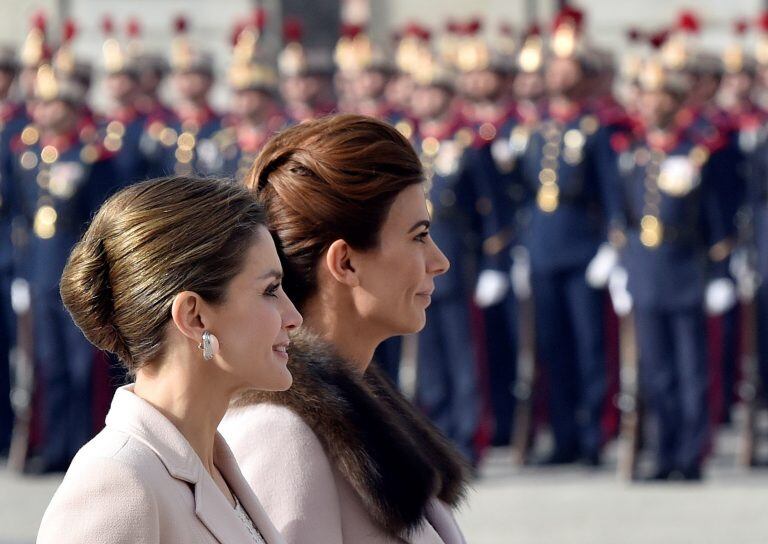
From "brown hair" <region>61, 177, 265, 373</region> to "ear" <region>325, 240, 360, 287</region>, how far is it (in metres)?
0.48

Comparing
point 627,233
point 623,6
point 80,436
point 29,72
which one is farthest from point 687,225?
point 623,6

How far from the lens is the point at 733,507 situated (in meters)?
6.93

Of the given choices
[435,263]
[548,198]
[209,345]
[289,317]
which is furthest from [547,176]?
[209,345]

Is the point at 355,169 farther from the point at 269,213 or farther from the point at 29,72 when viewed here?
the point at 29,72

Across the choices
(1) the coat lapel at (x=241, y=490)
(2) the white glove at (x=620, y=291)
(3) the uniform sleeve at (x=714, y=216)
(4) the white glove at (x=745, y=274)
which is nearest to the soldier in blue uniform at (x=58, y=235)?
(2) the white glove at (x=620, y=291)

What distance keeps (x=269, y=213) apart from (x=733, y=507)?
4.75 m

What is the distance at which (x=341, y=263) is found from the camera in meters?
2.54

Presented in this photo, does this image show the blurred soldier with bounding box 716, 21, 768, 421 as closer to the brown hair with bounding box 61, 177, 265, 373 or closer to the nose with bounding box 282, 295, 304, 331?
the nose with bounding box 282, 295, 304, 331

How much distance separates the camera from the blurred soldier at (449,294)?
26.8ft

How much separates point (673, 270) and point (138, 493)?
18.9ft

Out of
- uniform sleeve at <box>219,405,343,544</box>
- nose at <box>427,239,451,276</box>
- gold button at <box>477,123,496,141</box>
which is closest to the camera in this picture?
uniform sleeve at <box>219,405,343,544</box>

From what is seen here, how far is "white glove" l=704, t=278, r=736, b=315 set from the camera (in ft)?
25.6

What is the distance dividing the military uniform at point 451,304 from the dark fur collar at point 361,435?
5.67m

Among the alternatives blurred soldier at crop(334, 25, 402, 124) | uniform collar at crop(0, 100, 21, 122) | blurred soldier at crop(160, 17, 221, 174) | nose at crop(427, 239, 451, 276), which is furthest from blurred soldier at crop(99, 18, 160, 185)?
nose at crop(427, 239, 451, 276)
